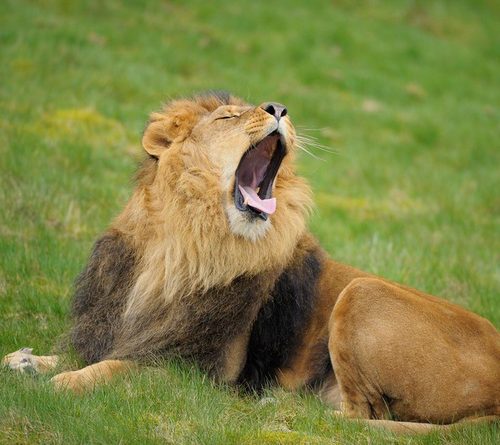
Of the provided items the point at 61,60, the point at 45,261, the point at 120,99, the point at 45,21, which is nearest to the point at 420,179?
the point at 120,99

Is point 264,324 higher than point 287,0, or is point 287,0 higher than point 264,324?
point 287,0

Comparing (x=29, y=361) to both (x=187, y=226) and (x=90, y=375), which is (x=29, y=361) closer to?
(x=90, y=375)

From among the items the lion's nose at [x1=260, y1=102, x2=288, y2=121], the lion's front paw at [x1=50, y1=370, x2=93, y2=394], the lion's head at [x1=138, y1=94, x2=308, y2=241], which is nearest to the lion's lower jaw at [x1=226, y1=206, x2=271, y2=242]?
the lion's head at [x1=138, y1=94, x2=308, y2=241]

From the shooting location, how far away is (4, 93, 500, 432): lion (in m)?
5.12

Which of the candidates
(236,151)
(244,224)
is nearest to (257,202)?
(244,224)

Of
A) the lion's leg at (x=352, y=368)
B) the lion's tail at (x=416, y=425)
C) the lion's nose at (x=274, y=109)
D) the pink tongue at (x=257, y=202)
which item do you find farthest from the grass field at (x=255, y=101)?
the lion's nose at (x=274, y=109)

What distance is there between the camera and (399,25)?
69.6 ft

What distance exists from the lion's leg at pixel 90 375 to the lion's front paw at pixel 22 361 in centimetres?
25

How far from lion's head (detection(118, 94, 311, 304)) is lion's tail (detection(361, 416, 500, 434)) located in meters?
1.10

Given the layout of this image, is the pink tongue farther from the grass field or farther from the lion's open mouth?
the grass field

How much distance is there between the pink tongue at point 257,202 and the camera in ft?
17.3

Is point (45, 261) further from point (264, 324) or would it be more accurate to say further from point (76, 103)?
point (76, 103)

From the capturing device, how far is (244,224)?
5.29m

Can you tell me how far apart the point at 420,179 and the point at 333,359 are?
8.23 m
